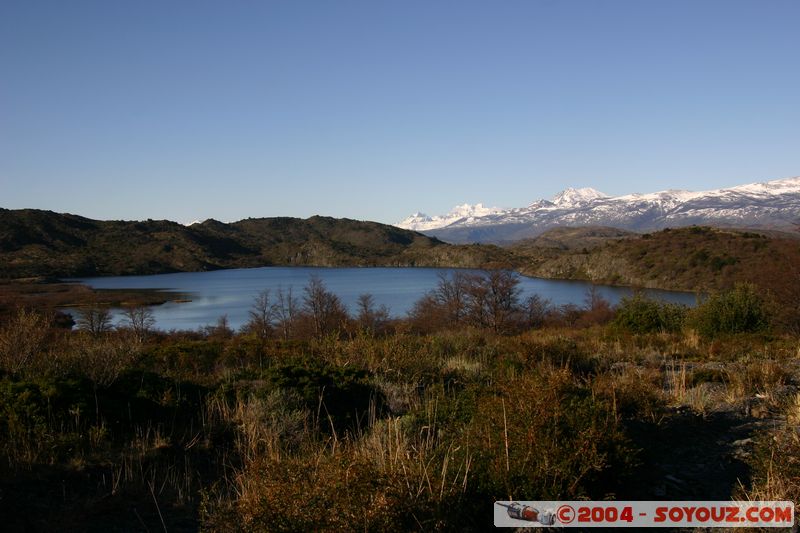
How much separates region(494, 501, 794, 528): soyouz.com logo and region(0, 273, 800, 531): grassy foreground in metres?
0.14

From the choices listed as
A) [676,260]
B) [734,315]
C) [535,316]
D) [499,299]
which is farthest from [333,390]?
[676,260]

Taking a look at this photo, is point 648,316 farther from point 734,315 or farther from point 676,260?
point 676,260

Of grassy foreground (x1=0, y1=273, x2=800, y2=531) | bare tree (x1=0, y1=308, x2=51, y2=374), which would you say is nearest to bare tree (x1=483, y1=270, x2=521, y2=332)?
grassy foreground (x1=0, y1=273, x2=800, y2=531)

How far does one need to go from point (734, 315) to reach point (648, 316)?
3.16 metres

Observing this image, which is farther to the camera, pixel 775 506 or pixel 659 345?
pixel 659 345

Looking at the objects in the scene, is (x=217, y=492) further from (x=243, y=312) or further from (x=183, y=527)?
(x=243, y=312)

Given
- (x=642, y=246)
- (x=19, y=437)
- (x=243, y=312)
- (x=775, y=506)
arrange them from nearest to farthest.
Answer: (x=775, y=506)
(x=19, y=437)
(x=243, y=312)
(x=642, y=246)

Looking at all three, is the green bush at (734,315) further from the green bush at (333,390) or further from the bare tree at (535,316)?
the bare tree at (535,316)

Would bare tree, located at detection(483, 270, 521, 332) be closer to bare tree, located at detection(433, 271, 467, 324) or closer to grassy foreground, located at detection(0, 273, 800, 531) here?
bare tree, located at detection(433, 271, 467, 324)

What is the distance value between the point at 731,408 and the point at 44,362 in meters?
8.69

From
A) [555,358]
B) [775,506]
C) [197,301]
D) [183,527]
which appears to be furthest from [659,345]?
[197,301]

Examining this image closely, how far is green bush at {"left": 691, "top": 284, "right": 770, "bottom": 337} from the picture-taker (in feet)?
55.5

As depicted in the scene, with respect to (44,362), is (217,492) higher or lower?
lower

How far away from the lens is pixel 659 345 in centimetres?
1434
